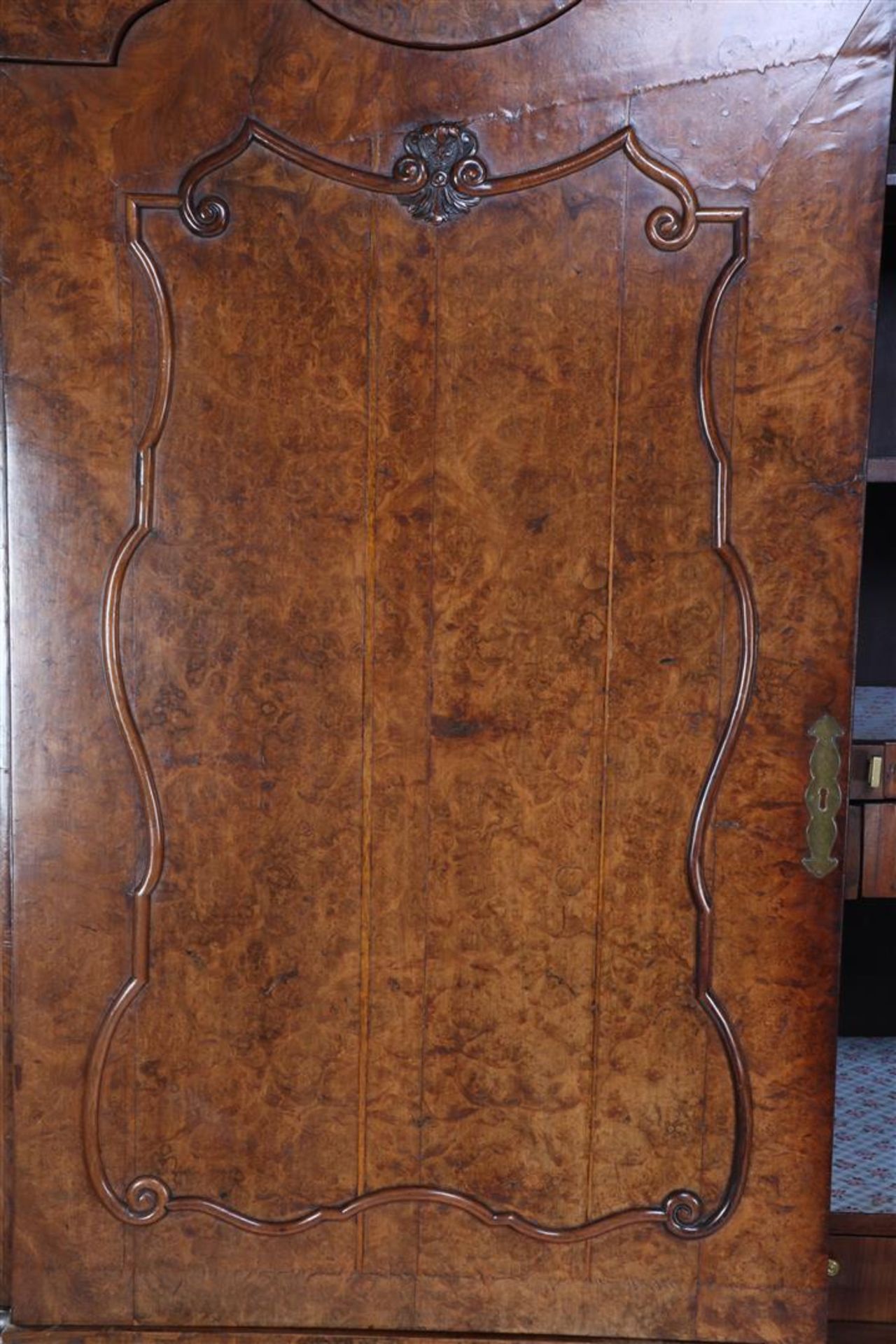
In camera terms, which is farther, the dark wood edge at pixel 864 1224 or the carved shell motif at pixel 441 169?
the dark wood edge at pixel 864 1224

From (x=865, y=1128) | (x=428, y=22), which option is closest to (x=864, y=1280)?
(x=865, y=1128)

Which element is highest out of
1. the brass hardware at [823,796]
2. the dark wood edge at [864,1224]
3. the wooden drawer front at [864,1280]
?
the brass hardware at [823,796]

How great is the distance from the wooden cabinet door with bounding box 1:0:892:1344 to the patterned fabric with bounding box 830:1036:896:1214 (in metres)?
0.18

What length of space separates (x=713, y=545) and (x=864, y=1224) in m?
0.95

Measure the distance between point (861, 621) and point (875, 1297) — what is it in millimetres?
1035

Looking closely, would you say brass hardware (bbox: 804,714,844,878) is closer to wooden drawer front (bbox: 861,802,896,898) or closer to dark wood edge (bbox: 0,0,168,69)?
wooden drawer front (bbox: 861,802,896,898)

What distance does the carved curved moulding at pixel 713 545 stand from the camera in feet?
4.75

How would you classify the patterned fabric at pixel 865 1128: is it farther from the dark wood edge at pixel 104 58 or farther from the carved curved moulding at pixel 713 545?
the dark wood edge at pixel 104 58

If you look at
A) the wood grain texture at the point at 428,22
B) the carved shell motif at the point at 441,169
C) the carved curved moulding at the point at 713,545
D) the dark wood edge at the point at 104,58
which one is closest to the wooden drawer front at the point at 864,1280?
the carved curved moulding at the point at 713,545

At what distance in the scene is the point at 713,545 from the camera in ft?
4.88

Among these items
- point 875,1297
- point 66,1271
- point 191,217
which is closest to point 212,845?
point 66,1271

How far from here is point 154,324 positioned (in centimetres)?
148

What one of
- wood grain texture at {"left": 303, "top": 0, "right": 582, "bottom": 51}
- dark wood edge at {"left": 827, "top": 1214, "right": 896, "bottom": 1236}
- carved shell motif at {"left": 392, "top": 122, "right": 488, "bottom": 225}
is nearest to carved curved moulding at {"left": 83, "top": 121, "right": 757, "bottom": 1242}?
carved shell motif at {"left": 392, "top": 122, "right": 488, "bottom": 225}

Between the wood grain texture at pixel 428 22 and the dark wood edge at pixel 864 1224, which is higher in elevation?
the wood grain texture at pixel 428 22
